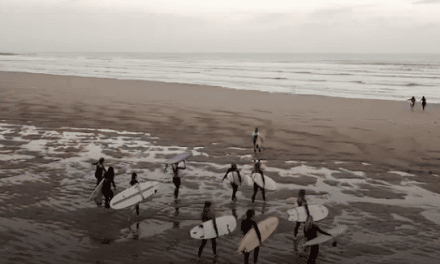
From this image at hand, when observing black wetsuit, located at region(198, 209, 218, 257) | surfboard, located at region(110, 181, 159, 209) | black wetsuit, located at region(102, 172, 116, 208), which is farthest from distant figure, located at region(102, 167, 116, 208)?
black wetsuit, located at region(198, 209, 218, 257)

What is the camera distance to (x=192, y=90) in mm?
45656

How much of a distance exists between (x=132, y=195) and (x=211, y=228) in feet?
11.2

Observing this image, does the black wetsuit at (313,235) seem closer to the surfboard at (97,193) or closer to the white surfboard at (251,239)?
the white surfboard at (251,239)

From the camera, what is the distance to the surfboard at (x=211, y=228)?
343 inches

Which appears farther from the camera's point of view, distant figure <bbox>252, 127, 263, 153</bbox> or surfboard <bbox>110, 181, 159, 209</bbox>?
distant figure <bbox>252, 127, 263, 153</bbox>

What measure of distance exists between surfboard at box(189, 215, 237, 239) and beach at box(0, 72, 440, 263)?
963 mm

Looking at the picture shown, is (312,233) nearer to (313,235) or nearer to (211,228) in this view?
(313,235)

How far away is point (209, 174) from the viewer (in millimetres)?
16172

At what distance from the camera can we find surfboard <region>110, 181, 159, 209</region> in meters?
10.9

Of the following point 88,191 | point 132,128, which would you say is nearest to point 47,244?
point 88,191

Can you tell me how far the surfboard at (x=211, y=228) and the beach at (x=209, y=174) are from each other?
0.96 metres

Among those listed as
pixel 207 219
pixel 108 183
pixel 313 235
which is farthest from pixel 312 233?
pixel 108 183

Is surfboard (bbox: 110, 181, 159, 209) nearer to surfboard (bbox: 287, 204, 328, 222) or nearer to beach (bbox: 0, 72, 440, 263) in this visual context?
beach (bbox: 0, 72, 440, 263)

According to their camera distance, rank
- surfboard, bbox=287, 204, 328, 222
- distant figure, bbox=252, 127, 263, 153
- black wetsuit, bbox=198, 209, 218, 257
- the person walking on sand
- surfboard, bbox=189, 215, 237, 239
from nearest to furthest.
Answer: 1. surfboard, bbox=189, 215, 237, 239
2. black wetsuit, bbox=198, 209, 218, 257
3. surfboard, bbox=287, 204, 328, 222
4. the person walking on sand
5. distant figure, bbox=252, 127, 263, 153
